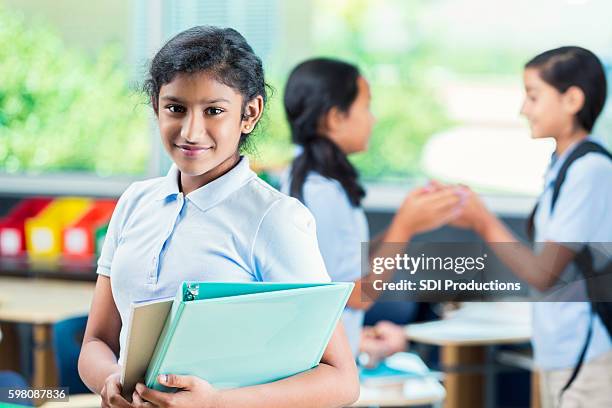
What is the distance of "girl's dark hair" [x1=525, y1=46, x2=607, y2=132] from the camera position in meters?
1.85

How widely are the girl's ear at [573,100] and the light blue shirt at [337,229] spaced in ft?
1.66

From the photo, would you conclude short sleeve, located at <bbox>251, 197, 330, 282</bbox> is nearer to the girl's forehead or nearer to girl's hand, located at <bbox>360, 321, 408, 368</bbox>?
the girl's forehead

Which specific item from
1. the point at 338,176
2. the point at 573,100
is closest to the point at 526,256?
the point at 573,100

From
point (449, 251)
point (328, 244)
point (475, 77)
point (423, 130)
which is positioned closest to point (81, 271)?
point (423, 130)

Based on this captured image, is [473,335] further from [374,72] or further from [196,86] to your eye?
[196,86]

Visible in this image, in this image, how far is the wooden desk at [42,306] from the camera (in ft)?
12.2

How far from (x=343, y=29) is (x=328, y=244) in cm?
280

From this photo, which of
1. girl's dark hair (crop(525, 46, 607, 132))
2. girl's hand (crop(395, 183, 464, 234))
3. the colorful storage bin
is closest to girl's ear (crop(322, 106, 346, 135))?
girl's hand (crop(395, 183, 464, 234))

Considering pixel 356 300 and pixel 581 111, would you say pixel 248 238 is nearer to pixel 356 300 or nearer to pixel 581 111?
pixel 356 300

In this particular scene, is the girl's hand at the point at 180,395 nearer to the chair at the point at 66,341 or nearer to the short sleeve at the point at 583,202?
the short sleeve at the point at 583,202

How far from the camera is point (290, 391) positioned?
1277mm

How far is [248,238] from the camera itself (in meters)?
1.32

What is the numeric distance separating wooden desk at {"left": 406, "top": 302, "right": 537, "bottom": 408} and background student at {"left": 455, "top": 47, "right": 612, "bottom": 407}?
61.0 inches

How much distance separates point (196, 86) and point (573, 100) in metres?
0.99
